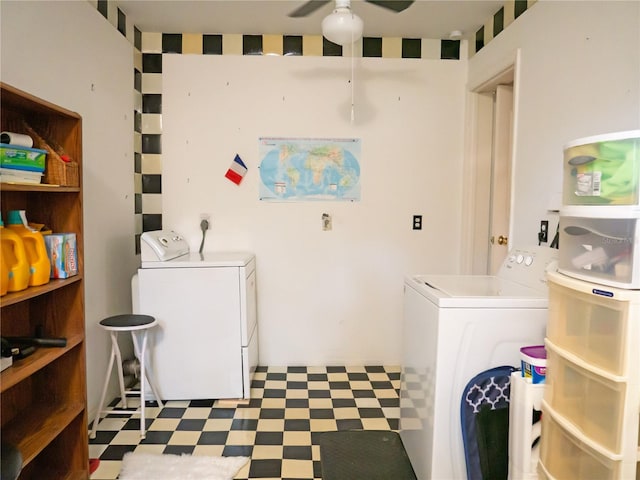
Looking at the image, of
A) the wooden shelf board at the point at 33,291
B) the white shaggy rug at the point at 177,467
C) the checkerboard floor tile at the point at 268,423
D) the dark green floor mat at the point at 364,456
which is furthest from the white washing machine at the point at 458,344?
the wooden shelf board at the point at 33,291

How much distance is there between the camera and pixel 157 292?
2.65m

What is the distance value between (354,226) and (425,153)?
0.78 metres

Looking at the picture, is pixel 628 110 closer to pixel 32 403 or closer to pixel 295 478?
pixel 295 478

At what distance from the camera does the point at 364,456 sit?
2160mm

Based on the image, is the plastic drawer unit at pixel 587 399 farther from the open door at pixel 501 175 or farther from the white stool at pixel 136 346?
the white stool at pixel 136 346

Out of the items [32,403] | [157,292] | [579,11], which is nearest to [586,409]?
[579,11]

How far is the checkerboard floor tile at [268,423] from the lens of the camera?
6.97 feet

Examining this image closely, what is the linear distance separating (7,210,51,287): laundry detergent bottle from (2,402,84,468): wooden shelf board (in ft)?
1.88

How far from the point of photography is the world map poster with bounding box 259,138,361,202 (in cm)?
320

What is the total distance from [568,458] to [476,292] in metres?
0.70

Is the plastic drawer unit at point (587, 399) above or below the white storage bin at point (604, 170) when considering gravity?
below

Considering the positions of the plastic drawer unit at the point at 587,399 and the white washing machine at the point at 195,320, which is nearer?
the plastic drawer unit at the point at 587,399

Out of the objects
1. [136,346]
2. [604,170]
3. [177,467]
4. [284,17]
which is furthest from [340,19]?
[177,467]

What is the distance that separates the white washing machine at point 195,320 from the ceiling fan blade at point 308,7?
145cm
